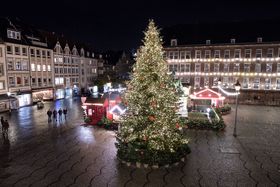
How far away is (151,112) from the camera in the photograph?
14883mm

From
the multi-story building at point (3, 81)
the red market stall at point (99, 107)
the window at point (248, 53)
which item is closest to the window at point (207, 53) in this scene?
the window at point (248, 53)

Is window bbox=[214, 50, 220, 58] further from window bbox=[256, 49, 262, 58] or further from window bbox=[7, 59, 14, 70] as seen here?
window bbox=[7, 59, 14, 70]

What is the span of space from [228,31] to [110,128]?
3451 cm

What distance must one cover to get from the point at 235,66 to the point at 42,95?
126ft

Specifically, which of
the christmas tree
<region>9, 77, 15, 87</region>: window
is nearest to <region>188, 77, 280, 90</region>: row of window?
the christmas tree

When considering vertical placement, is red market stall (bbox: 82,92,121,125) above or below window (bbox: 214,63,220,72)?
below

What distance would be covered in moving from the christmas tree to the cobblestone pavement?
102cm

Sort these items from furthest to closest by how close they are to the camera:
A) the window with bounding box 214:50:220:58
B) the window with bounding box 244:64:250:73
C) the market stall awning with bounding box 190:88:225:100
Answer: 1. the window with bounding box 214:50:220:58
2. the window with bounding box 244:64:250:73
3. the market stall awning with bounding box 190:88:225:100

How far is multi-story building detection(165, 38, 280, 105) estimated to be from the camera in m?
41.4

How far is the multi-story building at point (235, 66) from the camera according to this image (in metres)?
41.4

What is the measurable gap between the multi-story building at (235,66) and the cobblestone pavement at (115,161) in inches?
821

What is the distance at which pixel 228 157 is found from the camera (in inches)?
625

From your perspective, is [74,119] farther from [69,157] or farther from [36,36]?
[36,36]

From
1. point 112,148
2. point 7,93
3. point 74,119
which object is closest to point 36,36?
point 7,93
